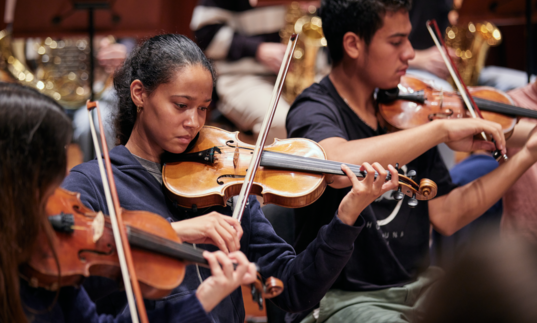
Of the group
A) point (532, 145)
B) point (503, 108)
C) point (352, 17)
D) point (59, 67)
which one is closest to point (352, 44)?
point (352, 17)

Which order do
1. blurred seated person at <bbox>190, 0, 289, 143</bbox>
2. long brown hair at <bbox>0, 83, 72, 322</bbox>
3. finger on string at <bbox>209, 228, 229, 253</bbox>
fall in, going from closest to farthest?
1. long brown hair at <bbox>0, 83, 72, 322</bbox>
2. finger on string at <bbox>209, 228, 229, 253</bbox>
3. blurred seated person at <bbox>190, 0, 289, 143</bbox>

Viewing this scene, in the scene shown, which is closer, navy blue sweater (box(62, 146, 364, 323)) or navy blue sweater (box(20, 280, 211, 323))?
navy blue sweater (box(20, 280, 211, 323))

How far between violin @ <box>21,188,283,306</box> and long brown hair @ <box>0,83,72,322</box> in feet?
0.10

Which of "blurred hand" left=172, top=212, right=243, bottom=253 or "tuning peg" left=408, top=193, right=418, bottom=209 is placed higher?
"tuning peg" left=408, top=193, right=418, bottom=209

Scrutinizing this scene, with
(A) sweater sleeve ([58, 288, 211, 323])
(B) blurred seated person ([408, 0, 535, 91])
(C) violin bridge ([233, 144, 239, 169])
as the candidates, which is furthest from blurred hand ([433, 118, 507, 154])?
(B) blurred seated person ([408, 0, 535, 91])

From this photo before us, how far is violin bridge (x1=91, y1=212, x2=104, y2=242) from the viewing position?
92cm

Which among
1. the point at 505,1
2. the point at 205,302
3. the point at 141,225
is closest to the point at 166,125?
the point at 141,225

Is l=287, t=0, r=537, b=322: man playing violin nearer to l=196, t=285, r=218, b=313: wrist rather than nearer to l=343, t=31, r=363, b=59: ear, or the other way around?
l=343, t=31, r=363, b=59: ear

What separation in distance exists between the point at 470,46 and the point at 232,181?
2.83 metres

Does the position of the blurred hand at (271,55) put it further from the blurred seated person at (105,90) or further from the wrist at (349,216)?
the wrist at (349,216)

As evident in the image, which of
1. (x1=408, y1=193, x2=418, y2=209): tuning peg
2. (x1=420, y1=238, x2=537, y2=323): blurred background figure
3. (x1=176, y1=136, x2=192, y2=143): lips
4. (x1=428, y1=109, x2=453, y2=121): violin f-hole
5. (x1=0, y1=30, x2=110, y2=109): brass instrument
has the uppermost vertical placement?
(x1=420, y1=238, x2=537, y2=323): blurred background figure

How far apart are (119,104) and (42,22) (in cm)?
125

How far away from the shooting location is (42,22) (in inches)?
95.9

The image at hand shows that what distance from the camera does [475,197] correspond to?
174cm
